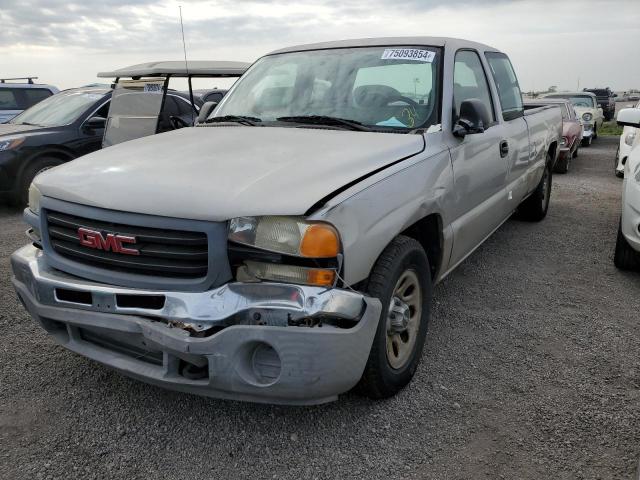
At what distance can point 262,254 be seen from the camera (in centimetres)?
219

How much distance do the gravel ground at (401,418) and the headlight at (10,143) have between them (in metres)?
4.14

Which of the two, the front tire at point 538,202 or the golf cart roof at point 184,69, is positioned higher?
the golf cart roof at point 184,69

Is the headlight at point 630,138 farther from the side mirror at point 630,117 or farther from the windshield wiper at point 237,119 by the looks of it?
the windshield wiper at point 237,119

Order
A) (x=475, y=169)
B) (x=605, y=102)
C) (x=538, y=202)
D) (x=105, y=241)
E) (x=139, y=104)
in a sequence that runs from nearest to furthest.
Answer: (x=105, y=241)
(x=475, y=169)
(x=538, y=202)
(x=139, y=104)
(x=605, y=102)

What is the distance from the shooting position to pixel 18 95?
39.2ft

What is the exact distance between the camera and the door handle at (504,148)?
161 inches

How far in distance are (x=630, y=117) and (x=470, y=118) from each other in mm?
2162

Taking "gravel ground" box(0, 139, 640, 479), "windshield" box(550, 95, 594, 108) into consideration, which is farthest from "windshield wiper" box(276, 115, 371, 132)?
"windshield" box(550, 95, 594, 108)

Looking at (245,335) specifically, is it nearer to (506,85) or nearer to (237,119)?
(237,119)

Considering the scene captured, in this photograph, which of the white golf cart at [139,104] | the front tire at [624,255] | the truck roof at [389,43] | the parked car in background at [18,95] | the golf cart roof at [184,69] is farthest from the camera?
the parked car in background at [18,95]

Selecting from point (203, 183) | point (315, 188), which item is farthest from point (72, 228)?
point (315, 188)

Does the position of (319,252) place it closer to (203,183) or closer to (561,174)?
(203,183)

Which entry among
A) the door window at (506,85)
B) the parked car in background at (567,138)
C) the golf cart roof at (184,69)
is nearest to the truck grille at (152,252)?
the door window at (506,85)

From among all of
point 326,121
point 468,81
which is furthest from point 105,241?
point 468,81
